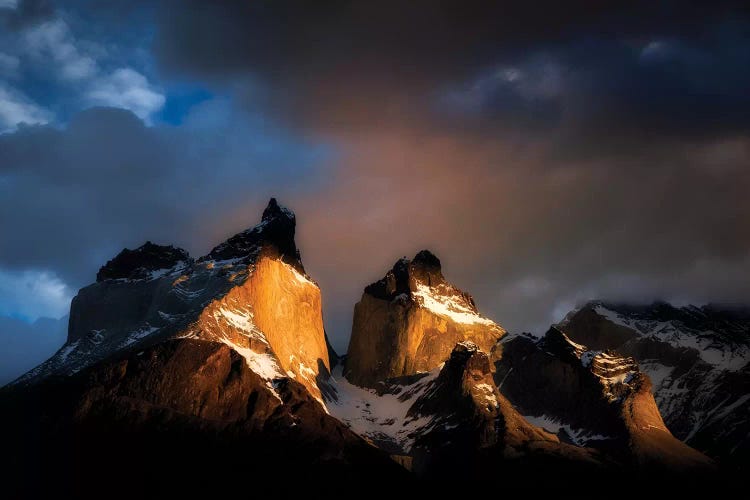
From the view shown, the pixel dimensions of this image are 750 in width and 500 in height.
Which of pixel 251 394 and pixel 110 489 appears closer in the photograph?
pixel 110 489

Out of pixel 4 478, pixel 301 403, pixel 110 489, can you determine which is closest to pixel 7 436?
pixel 4 478

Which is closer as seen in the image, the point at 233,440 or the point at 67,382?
the point at 233,440

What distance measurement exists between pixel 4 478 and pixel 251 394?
4960 cm

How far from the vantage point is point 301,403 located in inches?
7643

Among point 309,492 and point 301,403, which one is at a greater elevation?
point 301,403

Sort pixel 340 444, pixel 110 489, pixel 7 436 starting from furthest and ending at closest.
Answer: pixel 340 444 < pixel 7 436 < pixel 110 489

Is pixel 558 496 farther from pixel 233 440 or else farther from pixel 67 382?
pixel 67 382

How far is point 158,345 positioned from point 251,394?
21.9m

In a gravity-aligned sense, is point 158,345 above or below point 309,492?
above

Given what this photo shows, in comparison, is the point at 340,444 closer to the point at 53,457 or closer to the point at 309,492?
the point at 309,492

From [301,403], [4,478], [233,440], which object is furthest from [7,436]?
[301,403]

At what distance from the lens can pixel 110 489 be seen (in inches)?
6171

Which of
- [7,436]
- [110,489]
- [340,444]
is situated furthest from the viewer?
[340,444]

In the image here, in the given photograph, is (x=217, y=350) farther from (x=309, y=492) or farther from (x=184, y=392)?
(x=309, y=492)
